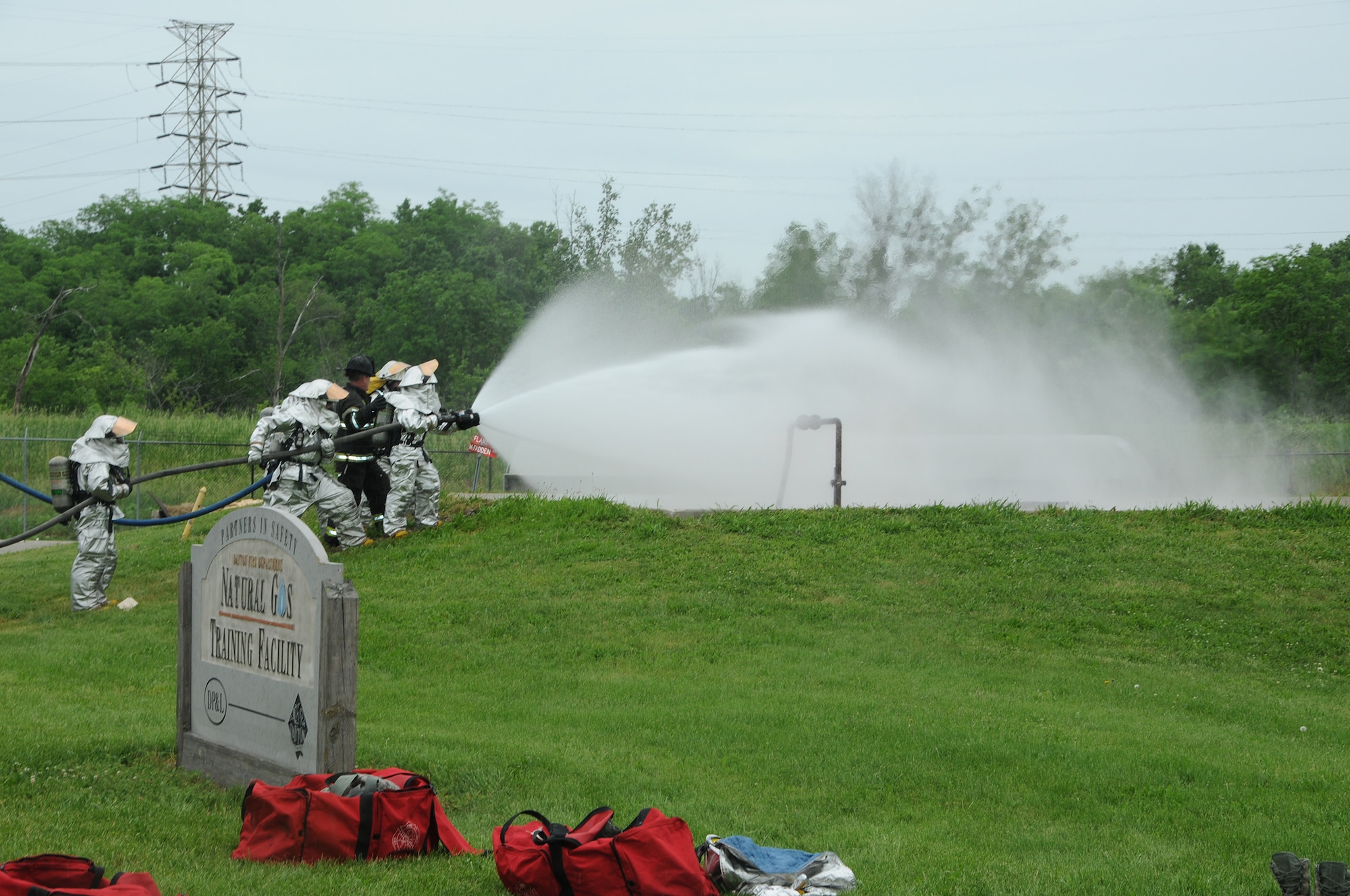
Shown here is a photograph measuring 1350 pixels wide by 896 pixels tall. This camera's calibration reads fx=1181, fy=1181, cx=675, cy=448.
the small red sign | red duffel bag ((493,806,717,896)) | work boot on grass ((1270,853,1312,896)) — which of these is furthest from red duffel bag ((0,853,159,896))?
the small red sign

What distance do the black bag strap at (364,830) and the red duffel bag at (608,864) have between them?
2.52ft

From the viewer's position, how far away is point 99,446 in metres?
13.3

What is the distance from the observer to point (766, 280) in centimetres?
4438

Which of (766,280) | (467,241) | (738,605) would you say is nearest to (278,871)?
(738,605)

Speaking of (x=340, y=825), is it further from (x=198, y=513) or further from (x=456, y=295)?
(x=456, y=295)

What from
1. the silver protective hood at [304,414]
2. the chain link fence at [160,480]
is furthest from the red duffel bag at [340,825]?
the chain link fence at [160,480]

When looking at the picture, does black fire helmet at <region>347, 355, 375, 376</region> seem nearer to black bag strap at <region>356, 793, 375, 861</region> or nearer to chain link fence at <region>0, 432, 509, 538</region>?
chain link fence at <region>0, 432, 509, 538</region>

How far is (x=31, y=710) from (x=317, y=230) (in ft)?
178

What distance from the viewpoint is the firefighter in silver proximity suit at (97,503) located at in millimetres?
13148

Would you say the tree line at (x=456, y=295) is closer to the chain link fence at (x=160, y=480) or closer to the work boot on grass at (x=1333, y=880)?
the chain link fence at (x=160, y=480)

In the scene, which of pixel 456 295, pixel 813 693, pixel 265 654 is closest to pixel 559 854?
pixel 265 654

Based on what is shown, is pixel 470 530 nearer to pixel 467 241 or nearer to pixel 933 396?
pixel 933 396

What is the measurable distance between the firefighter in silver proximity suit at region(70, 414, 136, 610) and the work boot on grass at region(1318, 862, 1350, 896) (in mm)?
12086

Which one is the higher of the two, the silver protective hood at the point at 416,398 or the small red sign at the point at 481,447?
the silver protective hood at the point at 416,398
